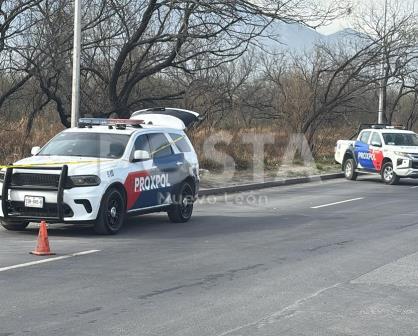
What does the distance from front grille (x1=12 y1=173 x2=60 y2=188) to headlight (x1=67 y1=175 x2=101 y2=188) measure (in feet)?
0.67

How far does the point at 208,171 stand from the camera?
22984 millimetres

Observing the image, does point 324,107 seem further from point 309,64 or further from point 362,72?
point 309,64

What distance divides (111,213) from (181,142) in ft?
9.43

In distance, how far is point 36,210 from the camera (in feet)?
36.0

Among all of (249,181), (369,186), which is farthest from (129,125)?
(369,186)

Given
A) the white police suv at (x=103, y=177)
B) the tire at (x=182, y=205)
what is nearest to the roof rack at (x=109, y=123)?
the white police suv at (x=103, y=177)

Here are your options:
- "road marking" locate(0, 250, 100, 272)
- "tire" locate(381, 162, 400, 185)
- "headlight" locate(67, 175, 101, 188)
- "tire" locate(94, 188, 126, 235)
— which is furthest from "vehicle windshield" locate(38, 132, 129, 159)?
"tire" locate(381, 162, 400, 185)

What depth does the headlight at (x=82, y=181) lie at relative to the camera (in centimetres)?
1091

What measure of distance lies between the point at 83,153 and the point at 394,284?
577 centimetres

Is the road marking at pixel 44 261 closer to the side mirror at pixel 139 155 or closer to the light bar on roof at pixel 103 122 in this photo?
the side mirror at pixel 139 155

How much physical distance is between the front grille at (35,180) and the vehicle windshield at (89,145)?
1022 millimetres

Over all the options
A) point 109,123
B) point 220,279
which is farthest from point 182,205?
point 220,279

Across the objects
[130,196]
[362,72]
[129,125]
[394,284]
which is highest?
[362,72]

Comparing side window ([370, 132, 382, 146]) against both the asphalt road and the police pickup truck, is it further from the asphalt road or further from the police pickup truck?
the asphalt road
